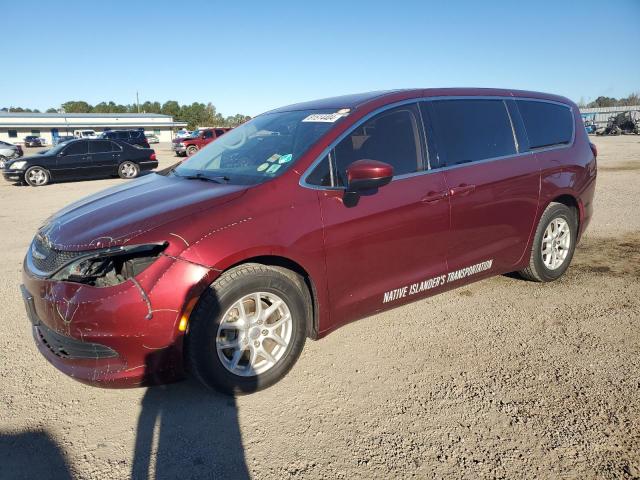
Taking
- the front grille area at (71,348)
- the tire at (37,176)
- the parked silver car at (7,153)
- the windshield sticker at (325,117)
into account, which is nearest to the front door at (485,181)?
the windshield sticker at (325,117)

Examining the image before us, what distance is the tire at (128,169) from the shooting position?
16.2 metres

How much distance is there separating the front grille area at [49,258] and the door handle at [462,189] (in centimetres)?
261

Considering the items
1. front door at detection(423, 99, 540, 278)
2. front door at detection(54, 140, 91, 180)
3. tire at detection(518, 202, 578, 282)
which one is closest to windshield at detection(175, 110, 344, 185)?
front door at detection(423, 99, 540, 278)

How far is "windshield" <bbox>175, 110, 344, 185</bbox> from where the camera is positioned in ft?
10.6

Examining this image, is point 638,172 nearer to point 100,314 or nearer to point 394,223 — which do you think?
point 394,223

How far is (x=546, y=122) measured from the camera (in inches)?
179

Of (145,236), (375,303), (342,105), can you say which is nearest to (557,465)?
(375,303)

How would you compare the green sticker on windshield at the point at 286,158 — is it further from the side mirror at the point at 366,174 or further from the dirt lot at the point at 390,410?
the dirt lot at the point at 390,410

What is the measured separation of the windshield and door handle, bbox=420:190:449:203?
33.9 inches

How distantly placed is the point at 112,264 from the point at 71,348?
1.82 feet

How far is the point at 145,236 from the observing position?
2.60 m

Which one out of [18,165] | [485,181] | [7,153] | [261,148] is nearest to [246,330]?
[261,148]

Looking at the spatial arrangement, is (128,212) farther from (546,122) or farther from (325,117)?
(546,122)

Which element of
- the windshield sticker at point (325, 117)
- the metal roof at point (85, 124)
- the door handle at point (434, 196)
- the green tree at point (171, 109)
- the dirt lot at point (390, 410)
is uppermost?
the green tree at point (171, 109)
